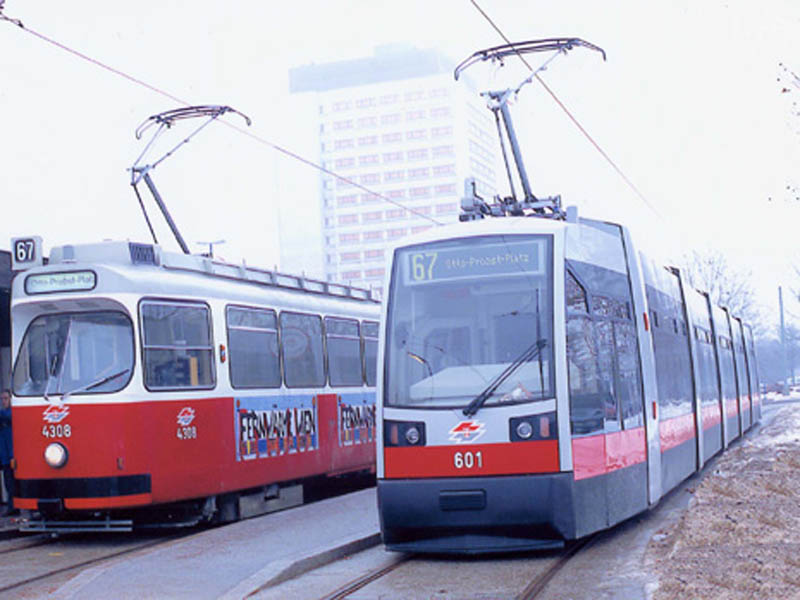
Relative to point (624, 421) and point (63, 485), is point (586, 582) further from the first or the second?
point (63, 485)

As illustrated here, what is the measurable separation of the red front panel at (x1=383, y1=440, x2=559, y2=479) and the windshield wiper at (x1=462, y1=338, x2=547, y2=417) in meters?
0.34

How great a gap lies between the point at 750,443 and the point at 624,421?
15.2 m

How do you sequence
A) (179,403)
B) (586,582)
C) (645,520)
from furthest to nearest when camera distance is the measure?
(179,403) < (645,520) < (586,582)

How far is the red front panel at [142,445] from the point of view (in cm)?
1246

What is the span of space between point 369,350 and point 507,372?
9504 millimetres

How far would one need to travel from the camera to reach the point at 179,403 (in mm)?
13172

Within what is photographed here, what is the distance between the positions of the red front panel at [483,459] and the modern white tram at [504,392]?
11 mm

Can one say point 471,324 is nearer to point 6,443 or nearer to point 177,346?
point 177,346

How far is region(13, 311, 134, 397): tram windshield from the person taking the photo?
12633mm

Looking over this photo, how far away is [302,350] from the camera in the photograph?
54.0 feet

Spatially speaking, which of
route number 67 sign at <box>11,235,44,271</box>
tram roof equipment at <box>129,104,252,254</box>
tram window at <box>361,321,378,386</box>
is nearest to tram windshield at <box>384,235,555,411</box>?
route number 67 sign at <box>11,235,44,271</box>

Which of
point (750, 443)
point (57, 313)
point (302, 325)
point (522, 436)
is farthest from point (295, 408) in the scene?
point (750, 443)

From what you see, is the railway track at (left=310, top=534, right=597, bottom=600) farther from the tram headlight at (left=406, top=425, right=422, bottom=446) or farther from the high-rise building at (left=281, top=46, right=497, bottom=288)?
the high-rise building at (left=281, top=46, right=497, bottom=288)

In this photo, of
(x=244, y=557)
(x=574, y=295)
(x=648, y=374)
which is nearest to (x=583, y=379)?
(x=574, y=295)
